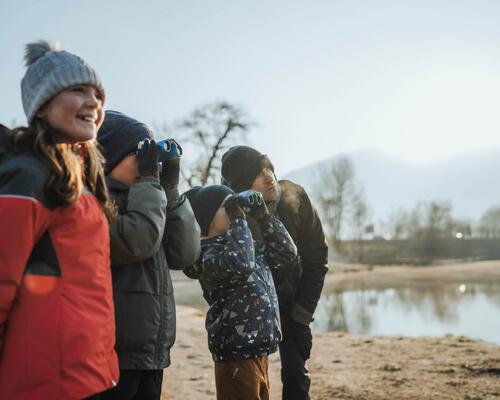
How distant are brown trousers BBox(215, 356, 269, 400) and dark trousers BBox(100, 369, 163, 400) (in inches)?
19.5

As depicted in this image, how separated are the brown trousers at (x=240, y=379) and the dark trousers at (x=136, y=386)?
0.50m

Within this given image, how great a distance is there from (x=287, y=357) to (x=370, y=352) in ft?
9.30

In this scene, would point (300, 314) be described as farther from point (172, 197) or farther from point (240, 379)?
point (172, 197)

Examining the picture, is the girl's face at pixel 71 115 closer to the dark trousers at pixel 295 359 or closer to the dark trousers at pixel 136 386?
the dark trousers at pixel 136 386

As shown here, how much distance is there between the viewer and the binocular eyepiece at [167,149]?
1.79 metres

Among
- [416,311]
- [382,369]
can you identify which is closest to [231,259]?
[382,369]

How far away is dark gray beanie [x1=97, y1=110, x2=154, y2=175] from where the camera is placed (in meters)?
1.87

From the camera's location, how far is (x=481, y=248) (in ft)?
156

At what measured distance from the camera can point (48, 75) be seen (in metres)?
1.49

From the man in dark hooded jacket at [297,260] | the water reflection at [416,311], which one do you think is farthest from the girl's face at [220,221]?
the water reflection at [416,311]

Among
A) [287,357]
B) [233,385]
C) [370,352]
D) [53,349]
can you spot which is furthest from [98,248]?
[370,352]

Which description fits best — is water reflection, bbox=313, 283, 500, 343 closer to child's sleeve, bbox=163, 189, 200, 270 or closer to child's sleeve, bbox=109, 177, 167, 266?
child's sleeve, bbox=163, 189, 200, 270

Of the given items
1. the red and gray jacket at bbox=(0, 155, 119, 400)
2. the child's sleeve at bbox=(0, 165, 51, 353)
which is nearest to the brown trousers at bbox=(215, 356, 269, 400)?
the red and gray jacket at bbox=(0, 155, 119, 400)

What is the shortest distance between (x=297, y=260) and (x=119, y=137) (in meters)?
1.41
